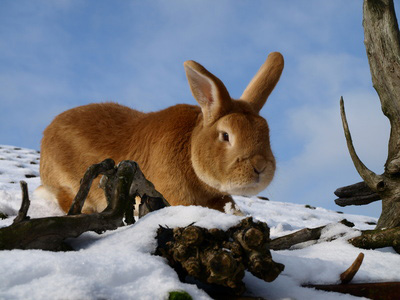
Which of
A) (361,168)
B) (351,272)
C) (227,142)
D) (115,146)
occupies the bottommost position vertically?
(351,272)

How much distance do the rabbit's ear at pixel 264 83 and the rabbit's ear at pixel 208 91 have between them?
24.5 inches

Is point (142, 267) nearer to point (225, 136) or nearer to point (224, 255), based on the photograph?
point (224, 255)

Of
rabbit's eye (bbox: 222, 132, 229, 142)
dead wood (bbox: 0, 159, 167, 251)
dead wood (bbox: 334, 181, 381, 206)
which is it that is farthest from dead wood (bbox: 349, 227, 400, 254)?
dead wood (bbox: 334, 181, 381, 206)

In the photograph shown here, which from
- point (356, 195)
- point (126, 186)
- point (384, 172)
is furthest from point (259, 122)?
point (126, 186)

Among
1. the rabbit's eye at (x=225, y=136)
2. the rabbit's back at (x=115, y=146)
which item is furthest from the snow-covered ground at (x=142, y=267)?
the rabbit's back at (x=115, y=146)

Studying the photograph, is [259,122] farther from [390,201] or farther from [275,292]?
[275,292]

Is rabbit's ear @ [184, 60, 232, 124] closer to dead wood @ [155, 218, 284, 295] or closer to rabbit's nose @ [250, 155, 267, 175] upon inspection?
rabbit's nose @ [250, 155, 267, 175]

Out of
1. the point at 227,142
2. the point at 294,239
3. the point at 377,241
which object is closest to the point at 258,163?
the point at 227,142

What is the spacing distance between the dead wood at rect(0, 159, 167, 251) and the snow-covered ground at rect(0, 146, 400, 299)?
0.31 ft

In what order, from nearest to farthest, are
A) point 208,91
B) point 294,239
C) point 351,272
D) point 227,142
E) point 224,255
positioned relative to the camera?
1. point 224,255
2. point 351,272
3. point 294,239
4. point 227,142
5. point 208,91

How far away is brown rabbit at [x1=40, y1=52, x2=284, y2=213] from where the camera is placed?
4422 mm

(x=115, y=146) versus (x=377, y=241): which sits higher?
(x=115, y=146)

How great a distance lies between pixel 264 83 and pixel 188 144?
1.25 metres

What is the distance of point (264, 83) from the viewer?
527 centimetres
